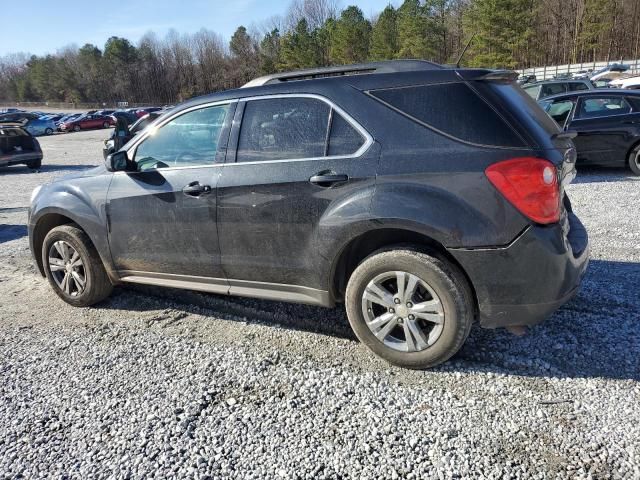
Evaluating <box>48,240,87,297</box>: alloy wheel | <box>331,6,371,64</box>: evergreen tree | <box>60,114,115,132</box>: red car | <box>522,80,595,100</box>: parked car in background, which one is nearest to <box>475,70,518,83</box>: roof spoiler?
<box>48,240,87,297</box>: alloy wheel

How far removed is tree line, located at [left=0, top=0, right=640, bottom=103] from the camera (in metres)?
47.0

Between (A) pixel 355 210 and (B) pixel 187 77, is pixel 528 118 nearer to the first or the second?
(A) pixel 355 210

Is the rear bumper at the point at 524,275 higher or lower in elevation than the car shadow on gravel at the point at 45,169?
higher

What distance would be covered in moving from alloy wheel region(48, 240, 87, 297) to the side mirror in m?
0.94

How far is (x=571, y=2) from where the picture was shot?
61.1 metres

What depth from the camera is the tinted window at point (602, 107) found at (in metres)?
9.12

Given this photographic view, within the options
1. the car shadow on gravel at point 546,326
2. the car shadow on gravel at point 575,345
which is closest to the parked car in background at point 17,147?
the car shadow on gravel at point 546,326

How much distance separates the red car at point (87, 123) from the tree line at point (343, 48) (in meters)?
29.3

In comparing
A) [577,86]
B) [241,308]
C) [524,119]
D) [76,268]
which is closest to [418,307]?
[524,119]

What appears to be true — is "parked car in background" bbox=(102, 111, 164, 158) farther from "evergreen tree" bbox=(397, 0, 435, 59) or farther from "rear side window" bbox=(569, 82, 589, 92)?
"evergreen tree" bbox=(397, 0, 435, 59)

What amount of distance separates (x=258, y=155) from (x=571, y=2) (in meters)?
72.0

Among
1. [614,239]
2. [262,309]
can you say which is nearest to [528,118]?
[262,309]

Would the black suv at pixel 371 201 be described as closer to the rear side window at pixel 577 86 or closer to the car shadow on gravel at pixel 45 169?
the rear side window at pixel 577 86

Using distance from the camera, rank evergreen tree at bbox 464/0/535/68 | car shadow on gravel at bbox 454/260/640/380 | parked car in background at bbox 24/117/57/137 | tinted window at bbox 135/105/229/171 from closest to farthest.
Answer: car shadow on gravel at bbox 454/260/640/380 → tinted window at bbox 135/105/229/171 → parked car in background at bbox 24/117/57/137 → evergreen tree at bbox 464/0/535/68
